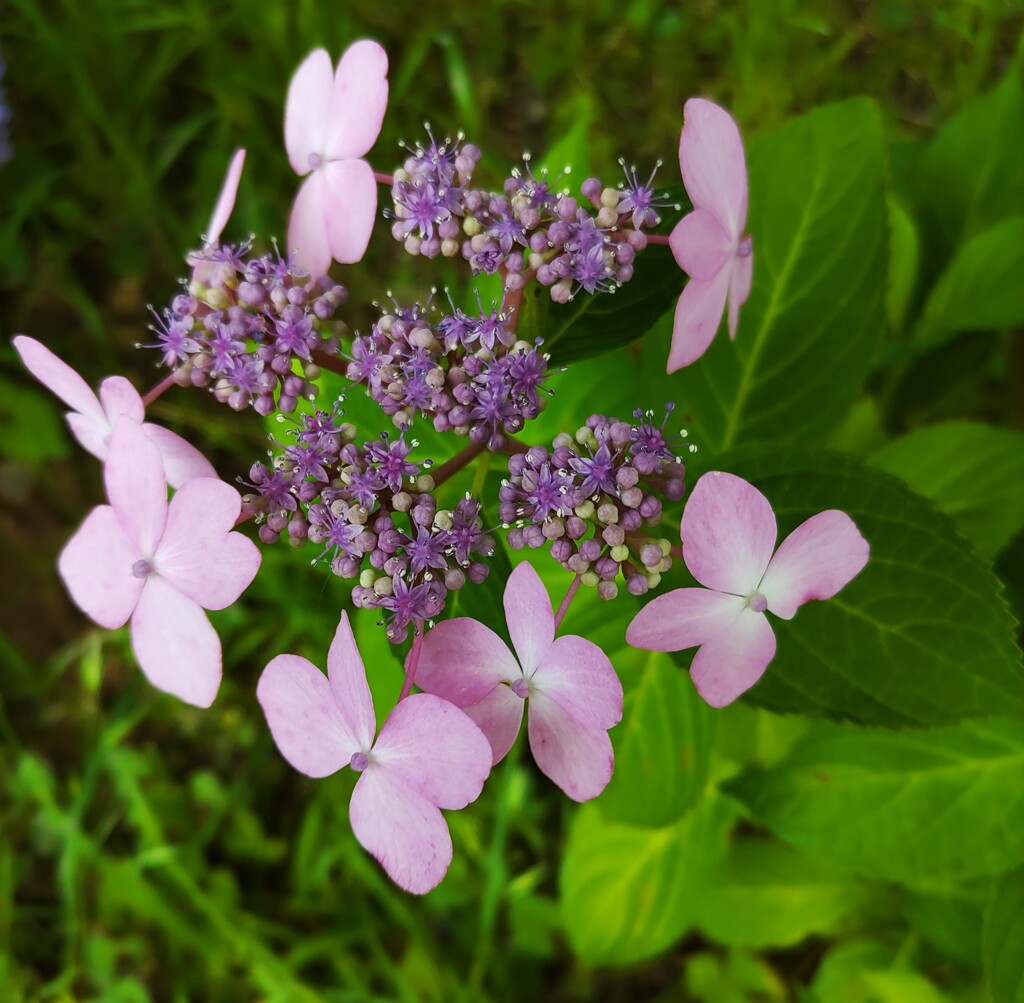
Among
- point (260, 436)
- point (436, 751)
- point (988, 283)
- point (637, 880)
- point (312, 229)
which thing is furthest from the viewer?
point (260, 436)

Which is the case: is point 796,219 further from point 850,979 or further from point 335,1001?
point 335,1001

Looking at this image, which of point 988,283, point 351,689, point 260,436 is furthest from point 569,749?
point 260,436

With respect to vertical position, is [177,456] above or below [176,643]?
above

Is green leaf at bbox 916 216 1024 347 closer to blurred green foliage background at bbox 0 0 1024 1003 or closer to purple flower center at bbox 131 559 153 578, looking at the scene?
blurred green foliage background at bbox 0 0 1024 1003

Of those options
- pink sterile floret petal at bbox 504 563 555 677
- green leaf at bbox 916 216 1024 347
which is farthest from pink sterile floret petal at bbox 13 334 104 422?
green leaf at bbox 916 216 1024 347

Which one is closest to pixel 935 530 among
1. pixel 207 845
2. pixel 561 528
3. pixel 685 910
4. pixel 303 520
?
pixel 561 528

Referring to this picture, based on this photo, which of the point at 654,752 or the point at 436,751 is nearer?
the point at 436,751

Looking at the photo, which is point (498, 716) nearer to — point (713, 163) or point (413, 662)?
point (413, 662)
